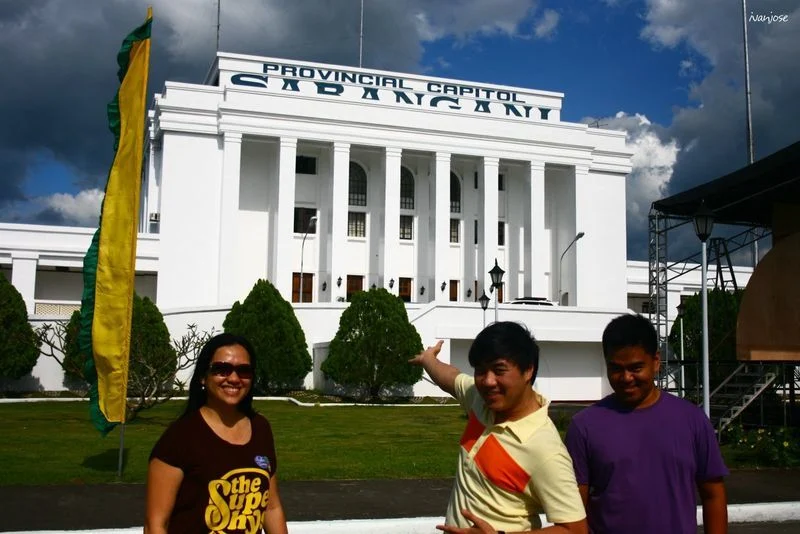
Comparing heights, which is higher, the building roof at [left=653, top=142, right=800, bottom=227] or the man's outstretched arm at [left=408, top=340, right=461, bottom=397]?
the building roof at [left=653, top=142, right=800, bottom=227]

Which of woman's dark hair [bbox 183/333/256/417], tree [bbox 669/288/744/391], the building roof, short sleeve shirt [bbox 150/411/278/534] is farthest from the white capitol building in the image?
short sleeve shirt [bbox 150/411/278/534]

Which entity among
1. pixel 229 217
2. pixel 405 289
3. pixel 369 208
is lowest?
pixel 405 289

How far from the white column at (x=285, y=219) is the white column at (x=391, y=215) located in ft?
14.5

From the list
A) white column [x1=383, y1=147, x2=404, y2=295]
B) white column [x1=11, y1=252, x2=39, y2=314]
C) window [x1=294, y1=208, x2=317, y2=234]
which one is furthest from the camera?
window [x1=294, y1=208, x2=317, y2=234]

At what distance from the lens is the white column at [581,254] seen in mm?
40469

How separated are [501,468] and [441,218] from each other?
36822 millimetres

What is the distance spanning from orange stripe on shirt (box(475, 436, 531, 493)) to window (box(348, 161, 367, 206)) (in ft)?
130

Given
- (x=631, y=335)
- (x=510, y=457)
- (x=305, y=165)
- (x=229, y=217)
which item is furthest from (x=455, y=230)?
(x=510, y=457)

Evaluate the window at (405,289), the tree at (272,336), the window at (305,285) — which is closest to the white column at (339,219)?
the window at (305,285)

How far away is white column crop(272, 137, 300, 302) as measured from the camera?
119 ft

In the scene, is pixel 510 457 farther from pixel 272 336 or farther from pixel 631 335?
pixel 272 336

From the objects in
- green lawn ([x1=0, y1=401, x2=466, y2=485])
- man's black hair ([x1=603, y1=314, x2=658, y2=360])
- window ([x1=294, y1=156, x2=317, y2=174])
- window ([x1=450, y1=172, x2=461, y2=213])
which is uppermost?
window ([x1=294, y1=156, x2=317, y2=174])

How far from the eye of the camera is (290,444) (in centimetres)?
1375

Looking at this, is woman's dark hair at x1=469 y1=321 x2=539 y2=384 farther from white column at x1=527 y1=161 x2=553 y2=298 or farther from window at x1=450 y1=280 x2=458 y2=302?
window at x1=450 y1=280 x2=458 y2=302
